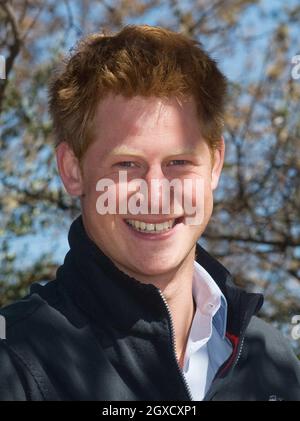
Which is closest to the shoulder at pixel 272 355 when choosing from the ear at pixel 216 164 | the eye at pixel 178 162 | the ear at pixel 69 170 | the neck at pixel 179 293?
the neck at pixel 179 293

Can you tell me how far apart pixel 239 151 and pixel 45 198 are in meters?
1.58

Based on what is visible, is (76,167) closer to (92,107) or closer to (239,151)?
(92,107)

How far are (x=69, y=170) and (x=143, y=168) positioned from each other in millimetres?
282

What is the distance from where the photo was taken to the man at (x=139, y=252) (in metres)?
2.28

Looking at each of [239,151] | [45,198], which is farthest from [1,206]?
[239,151]

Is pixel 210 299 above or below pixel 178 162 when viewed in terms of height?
below

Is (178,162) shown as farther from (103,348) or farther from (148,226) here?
(103,348)

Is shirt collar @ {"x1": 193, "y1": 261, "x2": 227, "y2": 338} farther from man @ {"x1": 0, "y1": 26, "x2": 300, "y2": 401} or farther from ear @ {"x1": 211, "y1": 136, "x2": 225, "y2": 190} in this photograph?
ear @ {"x1": 211, "y1": 136, "x2": 225, "y2": 190}

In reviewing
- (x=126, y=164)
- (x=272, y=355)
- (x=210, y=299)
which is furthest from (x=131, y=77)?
(x=272, y=355)

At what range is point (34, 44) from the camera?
6.79m

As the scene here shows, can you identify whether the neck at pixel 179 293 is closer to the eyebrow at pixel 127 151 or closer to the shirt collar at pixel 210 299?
the shirt collar at pixel 210 299

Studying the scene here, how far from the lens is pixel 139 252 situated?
2.42 m
